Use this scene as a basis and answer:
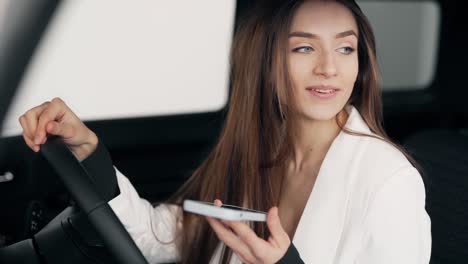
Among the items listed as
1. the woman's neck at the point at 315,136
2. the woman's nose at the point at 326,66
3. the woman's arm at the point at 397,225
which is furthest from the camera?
the woman's neck at the point at 315,136

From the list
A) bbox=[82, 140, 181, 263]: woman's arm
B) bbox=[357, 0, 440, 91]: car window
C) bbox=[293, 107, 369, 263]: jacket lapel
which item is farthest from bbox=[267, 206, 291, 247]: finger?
bbox=[357, 0, 440, 91]: car window

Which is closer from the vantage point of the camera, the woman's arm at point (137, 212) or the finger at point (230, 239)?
the finger at point (230, 239)

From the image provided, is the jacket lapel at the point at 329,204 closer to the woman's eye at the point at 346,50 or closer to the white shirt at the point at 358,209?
the white shirt at the point at 358,209

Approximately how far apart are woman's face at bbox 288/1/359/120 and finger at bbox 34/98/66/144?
48 cm

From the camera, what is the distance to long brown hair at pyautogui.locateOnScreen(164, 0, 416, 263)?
1.63 meters

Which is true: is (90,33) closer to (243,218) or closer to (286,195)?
(286,195)

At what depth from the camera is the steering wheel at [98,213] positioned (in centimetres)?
Result: 117

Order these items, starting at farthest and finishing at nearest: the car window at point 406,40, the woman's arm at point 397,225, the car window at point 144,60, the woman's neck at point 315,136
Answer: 1. the car window at point 406,40
2. the car window at point 144,60
3. the woman's neck at point 315,136
4. the woman's arm at point 397,225

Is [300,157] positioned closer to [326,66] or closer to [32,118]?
[326,66]

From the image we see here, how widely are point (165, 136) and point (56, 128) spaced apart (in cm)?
109

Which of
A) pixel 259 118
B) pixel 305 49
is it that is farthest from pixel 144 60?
pixel 305 49

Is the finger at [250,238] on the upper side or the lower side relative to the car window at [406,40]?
upper

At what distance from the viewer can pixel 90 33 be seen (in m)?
2.10

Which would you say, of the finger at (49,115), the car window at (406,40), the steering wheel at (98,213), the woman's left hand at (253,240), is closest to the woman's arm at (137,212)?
the finger at (49,115)
